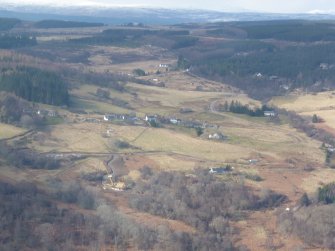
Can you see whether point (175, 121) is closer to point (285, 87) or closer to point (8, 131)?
point (8, 131)

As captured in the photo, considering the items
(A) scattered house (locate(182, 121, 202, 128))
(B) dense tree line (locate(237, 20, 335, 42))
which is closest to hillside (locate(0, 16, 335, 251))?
(A) scattered house (locate(182, 121, 202, 128))

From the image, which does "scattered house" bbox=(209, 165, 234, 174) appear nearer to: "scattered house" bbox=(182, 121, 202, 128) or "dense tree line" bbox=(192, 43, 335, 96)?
"scattered house" bbox=(182, 121, 202, 128)

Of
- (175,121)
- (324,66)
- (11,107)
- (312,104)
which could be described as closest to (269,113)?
(312,104)

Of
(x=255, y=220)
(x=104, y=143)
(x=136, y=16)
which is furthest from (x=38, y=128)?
(x=136, y=16)

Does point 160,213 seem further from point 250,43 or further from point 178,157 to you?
point 250,43

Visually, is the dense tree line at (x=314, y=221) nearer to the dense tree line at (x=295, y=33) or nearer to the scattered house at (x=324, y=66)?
the scattered house at (x=324, y=66)

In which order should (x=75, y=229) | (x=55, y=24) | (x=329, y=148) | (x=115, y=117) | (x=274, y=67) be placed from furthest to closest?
(x=55, y=24) → (x=274, y=67) → (x=115, y=117) → (x=329, y=148) → (x=75, y=229)

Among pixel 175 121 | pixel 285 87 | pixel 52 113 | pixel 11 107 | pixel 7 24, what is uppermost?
pixel 11 107
